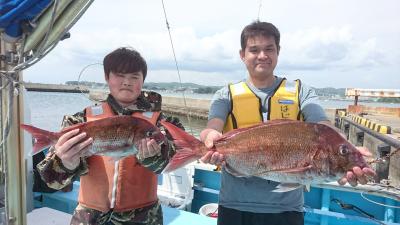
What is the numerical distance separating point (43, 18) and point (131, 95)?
876 millimetres

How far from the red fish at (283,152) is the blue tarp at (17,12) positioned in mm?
1088

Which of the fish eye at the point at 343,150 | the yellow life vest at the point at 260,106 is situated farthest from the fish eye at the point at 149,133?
the fish eye at the point at 343,150

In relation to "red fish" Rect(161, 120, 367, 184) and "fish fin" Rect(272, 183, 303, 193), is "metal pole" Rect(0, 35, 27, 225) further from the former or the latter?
"fish fin" Rect(272, 183, 303, 193)

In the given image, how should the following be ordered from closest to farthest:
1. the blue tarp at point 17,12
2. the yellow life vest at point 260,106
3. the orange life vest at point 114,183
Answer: the blue tarp at point 17,12
the orange life vest at point 114,183
the yellow life vest at point 260,106

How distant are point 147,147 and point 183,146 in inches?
11.1

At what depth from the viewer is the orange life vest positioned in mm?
2795

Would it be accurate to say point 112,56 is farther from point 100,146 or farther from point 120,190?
point 120,190

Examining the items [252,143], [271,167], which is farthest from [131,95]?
[271,167]

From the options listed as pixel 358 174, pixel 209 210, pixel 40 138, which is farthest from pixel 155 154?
pixel 209 210

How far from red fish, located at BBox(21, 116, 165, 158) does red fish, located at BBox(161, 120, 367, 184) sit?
0.16m

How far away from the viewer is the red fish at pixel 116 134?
2.37m

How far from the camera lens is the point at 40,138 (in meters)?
2.26

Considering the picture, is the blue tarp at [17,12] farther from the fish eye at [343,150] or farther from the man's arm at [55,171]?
the fish eye at [343,150]

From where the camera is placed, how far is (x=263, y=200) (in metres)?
2.84
